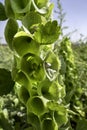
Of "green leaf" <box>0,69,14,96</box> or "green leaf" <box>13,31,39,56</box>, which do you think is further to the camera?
"green leaf" <box>0,69,14,96</box>

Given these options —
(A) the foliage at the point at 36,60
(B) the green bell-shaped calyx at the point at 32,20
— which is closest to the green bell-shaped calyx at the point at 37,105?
(A) the foliage at the point at 36,60

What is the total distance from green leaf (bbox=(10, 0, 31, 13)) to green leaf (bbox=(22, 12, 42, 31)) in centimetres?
1

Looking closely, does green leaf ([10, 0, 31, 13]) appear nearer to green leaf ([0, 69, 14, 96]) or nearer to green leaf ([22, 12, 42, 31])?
green leaf ([22, 12, 42, 31])

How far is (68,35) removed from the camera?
5.73ft

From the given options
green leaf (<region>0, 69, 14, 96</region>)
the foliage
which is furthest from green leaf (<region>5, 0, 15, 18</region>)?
green leaf (<region>0, 69, 14, 96</region>)

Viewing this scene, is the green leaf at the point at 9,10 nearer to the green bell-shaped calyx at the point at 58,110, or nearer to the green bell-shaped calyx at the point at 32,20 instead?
the green bell-shaped calyx at the point at 32,20

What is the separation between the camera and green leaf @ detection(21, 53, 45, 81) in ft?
1.80

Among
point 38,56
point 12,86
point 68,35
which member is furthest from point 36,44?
point 68,35

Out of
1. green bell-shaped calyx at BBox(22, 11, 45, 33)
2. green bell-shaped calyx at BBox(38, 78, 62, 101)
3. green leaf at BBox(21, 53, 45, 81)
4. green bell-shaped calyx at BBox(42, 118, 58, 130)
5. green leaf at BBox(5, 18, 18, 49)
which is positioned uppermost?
green bell-shaped calyx at BBox(22, 11, 45, 33)

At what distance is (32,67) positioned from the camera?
56cm

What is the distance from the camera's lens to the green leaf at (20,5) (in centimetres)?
57

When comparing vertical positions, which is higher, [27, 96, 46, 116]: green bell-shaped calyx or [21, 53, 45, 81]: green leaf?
[21, 53, 45, 81]: green leaf

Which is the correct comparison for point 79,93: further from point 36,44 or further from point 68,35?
point 36,44

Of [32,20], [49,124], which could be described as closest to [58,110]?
[49,124]
